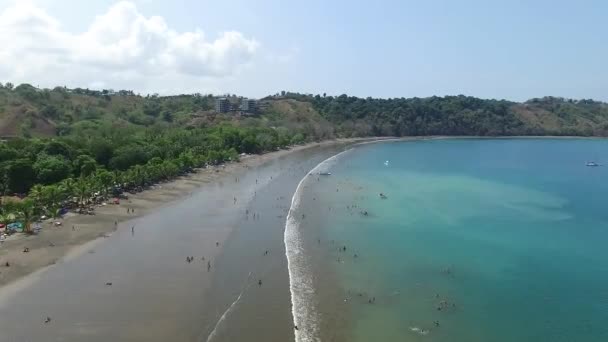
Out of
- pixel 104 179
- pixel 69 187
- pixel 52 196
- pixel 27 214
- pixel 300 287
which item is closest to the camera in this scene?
pixel 300 287

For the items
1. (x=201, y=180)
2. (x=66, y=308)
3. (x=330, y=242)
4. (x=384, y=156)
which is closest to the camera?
(x=66, y=308)

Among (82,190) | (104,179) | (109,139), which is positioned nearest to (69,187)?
(82,190)

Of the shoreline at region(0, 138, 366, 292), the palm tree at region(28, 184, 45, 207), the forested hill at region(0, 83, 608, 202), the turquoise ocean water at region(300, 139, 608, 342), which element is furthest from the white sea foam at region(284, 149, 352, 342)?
the palm tree at region(28, 184, 45, 207)

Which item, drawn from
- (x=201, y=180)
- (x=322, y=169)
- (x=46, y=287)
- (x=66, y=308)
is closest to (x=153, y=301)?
(x=66, y=308)

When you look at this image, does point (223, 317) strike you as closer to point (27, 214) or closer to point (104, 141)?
point (27, 214)

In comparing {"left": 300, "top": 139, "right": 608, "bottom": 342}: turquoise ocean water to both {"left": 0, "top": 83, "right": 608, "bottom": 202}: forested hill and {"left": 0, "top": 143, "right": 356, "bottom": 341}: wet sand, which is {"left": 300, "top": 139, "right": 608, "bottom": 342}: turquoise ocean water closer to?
{"left": 0, "top": 143, "right": 356, "bottom": 341}: wet sand

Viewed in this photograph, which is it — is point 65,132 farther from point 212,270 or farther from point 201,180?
point 212,270

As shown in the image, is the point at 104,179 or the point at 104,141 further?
the point at 104,141
